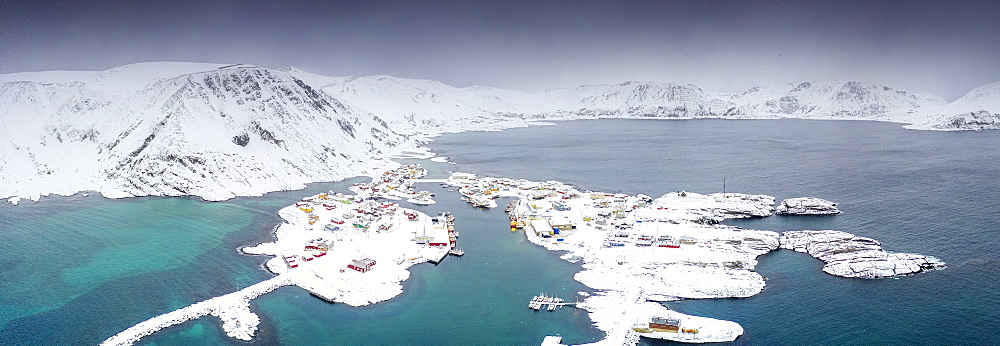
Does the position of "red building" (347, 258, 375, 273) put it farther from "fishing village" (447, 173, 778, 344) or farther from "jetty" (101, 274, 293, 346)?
"fishing village" (447, 173, 778, 344)

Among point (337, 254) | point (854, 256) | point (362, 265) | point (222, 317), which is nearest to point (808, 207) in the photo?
point (854, 256)

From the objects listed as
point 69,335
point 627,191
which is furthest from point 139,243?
point 627,191

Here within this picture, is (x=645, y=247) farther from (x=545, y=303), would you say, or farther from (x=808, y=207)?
(x=808, y=207)

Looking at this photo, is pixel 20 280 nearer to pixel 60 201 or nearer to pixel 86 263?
pixel 86 263

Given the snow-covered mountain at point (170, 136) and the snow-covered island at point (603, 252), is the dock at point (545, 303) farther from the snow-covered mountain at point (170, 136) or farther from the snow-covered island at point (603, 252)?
the snow-covered mountain at point (170, 136)

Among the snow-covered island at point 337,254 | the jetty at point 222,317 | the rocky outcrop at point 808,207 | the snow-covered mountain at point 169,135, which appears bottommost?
the jetty at point 222,317

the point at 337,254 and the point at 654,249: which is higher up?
the point at 654,249

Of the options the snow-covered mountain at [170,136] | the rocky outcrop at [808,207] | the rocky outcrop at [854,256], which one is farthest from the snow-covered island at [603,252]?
the snow-covered mountain at [170,136]
